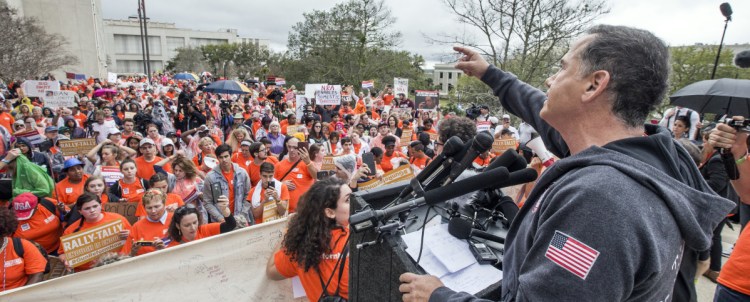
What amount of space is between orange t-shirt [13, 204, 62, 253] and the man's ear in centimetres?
564

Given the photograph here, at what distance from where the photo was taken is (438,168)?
1.41m

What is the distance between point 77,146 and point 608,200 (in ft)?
26.7

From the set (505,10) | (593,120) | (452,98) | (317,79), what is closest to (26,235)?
(593,120)

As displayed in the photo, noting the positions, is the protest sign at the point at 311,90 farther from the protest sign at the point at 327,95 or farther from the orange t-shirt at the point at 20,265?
the orange t-shirt at the point at 20,265

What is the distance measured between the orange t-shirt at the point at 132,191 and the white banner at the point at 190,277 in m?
2.71

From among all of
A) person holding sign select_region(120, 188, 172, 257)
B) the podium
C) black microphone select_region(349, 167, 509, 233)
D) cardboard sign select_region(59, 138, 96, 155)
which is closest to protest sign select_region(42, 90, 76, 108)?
cardboard sign select_region(59, 138, 96, 155)

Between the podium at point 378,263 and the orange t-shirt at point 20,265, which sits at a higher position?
the podium at point 378,263

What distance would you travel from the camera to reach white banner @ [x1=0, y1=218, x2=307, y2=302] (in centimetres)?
305

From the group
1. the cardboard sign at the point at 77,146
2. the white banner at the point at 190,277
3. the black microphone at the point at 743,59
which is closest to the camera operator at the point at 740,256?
the black microphone at the point at 743,59

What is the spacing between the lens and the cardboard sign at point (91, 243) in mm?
3482

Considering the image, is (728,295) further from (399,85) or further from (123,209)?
(399,85)

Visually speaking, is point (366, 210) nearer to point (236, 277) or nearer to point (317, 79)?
point (236, 277)

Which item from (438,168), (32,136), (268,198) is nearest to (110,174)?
(32,136)

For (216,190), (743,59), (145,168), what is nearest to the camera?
(743,59)
